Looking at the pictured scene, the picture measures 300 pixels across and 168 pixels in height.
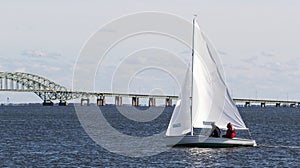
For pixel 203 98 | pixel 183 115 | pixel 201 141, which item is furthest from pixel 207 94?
pixel 201 141

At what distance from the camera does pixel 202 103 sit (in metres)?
56.7

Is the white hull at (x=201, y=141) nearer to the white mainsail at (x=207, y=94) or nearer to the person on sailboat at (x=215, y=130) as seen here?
the person on sailboat at (x=215, y=130)

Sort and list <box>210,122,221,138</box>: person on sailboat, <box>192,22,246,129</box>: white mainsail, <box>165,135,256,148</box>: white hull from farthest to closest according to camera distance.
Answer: <box>192,22,246,129</box>: white mainsail, <box>210,122,221,138</box>: person on sailboat, <box>165,135,256,148</box>: white hull

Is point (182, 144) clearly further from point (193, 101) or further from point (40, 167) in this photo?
A: point (40, 167)

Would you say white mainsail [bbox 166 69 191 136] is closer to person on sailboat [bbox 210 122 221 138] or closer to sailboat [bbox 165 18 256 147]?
sailboat [bbox 165 18 256 147]

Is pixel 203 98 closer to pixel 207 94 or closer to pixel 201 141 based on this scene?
pixel 207 94

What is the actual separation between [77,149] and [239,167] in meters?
16.8

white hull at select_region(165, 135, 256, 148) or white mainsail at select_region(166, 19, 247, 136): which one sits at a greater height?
white mainsail at select_region(166, 19, 247, 136)

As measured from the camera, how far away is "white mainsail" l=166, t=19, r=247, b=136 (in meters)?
55.4

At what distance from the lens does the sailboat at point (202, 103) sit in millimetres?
54756

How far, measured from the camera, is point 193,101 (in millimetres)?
55875

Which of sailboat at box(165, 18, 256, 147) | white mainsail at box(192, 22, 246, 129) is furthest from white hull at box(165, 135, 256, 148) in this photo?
white mainsail at box(192, 22, 246, 129)

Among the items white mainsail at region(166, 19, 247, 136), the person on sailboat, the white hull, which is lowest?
the white hull

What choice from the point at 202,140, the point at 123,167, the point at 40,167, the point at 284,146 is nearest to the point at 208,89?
the point at 202,140
